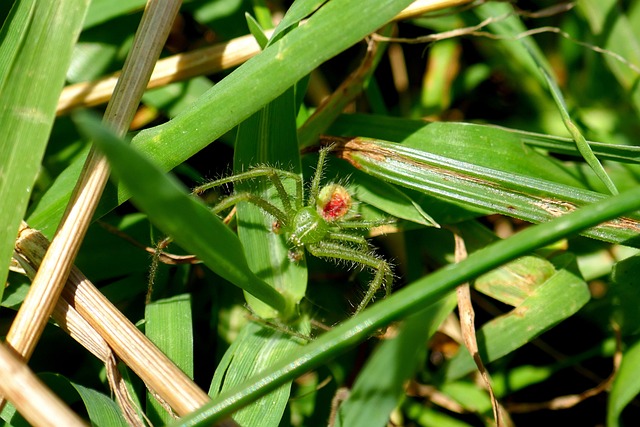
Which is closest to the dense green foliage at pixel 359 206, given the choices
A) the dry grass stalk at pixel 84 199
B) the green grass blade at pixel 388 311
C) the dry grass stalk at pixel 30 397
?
the green grass blade at pixel 388 311

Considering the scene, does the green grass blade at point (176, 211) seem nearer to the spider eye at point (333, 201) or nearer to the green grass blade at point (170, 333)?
the green grass blade at point (170, 333)

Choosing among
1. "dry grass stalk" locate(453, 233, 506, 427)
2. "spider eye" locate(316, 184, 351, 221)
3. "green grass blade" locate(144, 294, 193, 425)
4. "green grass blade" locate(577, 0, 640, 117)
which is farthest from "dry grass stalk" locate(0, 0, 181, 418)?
"green grass blade" locate(577, 0, 640, 117)

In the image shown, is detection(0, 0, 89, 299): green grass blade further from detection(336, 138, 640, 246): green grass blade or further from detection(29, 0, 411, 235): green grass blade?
detection(336, 138, 640, 246): green grass blade

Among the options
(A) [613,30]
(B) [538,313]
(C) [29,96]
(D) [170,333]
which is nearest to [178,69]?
(C) [29,96]

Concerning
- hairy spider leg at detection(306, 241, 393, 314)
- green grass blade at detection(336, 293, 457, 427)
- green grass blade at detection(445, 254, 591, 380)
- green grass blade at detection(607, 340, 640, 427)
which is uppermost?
hairy spider leg at detection(306, 241, 393, 314)

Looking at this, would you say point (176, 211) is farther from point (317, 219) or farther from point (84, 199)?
point (317, 219)
